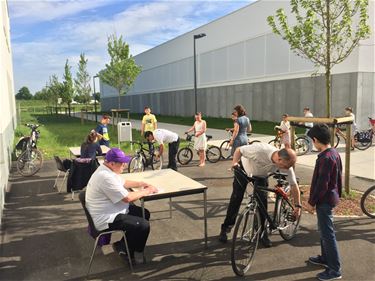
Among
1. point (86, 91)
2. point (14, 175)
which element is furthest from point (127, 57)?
point (14, 175)

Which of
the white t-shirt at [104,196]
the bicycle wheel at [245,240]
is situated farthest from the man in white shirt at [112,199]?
the bicycle wheel at [245,240]

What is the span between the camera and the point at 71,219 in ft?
20.9

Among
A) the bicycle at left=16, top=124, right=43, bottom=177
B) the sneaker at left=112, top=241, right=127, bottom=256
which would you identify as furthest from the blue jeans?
the bicycle at left=16, top=124, right=43, bottom=177

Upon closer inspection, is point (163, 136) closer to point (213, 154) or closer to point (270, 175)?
point (213, 154)

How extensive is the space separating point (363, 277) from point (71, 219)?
4.63m

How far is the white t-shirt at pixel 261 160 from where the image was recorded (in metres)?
4.51

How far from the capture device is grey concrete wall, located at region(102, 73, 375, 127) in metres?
20.9

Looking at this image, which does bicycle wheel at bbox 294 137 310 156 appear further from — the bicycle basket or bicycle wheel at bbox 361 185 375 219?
bicycle wheel at bbox 361 185 375 219

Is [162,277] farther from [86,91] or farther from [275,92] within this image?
[86,91]

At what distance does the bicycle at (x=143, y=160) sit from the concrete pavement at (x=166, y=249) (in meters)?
2.44

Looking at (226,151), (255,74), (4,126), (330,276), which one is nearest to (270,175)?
(330,276)

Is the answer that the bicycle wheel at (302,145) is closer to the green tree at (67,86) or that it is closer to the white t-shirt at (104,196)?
the white t-shirt at (104,196)

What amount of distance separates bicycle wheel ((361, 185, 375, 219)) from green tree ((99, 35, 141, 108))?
23.7 metres

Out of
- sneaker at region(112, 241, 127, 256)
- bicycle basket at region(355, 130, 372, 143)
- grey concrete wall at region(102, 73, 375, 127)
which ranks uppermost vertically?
grey concrete wall at region(102, 73, 375, 127)
